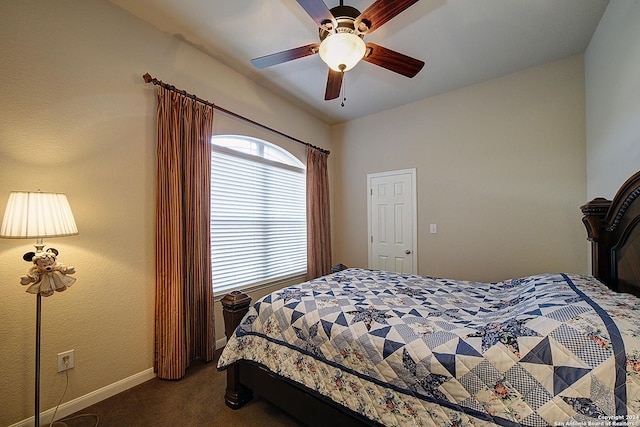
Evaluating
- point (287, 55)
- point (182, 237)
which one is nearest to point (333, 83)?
point (287, 55)

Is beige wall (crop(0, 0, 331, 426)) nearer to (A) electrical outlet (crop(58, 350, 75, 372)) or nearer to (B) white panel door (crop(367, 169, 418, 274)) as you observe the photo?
(A) electrical outlet (crop(58, 350, 75, 372))

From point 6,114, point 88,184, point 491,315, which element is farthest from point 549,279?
point 6,114

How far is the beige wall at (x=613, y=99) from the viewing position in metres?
1.61

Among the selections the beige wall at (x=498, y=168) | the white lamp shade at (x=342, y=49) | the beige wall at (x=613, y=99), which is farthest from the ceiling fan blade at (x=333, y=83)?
the beige wall at (x=613, y=99)

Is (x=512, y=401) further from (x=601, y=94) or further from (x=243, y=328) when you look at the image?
(x=601, y=94)

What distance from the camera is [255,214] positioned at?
10.1 ft

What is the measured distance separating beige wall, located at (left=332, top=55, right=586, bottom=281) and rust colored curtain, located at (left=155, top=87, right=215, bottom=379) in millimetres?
2532

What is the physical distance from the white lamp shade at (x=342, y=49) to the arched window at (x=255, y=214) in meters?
1.49

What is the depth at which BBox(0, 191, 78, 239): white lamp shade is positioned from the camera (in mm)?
1289

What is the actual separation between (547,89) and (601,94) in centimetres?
62

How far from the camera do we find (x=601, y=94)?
2.13 meters

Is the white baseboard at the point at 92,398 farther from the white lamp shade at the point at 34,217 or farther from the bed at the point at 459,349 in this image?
the white lamp shade at the point at 34,217

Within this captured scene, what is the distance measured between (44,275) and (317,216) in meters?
2.79

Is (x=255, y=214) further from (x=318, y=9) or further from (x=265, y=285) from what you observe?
(x=318, y=9)
